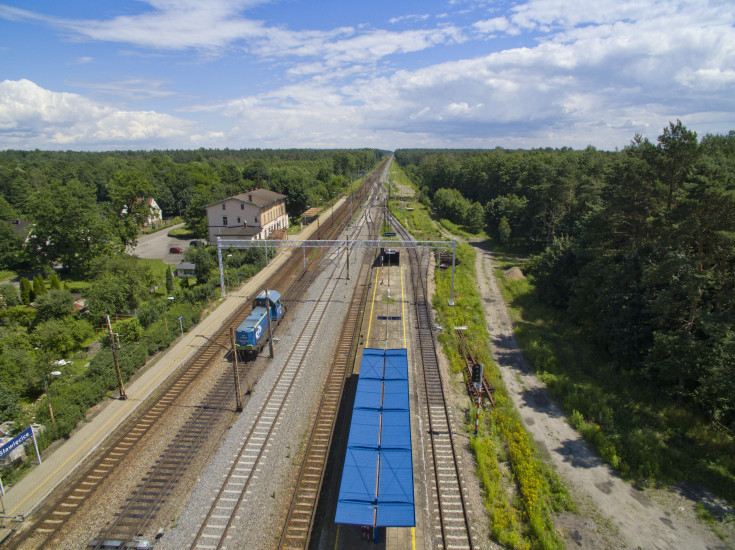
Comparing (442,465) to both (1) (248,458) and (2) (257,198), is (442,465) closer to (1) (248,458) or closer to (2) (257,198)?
(1) (248,458)

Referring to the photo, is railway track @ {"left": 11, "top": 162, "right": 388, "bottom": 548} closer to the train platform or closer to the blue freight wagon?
the train platform

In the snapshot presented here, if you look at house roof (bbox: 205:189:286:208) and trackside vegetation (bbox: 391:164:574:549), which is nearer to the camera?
trackside vegetation (bbox: 391:164:574:549)

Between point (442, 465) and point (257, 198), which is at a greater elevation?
point (257, 198)

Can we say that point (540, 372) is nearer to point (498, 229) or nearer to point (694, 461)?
point (694, 461)

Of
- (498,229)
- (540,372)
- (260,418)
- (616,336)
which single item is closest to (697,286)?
(616,336)

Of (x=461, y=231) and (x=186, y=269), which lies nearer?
(x=186, y=269)

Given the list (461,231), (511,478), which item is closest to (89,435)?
(511,478)

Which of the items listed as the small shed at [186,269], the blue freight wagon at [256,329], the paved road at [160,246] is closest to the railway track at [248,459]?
the blue freight wagon at [256,329]

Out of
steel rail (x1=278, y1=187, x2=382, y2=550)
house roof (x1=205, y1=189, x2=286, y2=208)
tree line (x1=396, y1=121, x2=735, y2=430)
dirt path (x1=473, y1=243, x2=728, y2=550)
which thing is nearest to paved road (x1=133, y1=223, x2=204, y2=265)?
house roof (x1=205, y1=189, x2=286, y2=208)
